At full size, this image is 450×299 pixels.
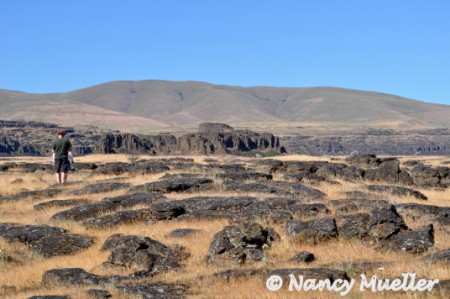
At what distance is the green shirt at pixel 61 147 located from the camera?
26.2 metres

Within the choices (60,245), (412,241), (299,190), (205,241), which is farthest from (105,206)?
(412,241)

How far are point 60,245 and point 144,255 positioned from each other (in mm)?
3464

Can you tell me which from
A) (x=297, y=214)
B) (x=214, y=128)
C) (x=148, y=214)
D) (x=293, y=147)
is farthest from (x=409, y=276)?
(x=293, y=147)

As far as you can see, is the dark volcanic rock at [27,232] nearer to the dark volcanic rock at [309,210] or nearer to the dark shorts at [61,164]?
the dark volcanic rock at [309,210]

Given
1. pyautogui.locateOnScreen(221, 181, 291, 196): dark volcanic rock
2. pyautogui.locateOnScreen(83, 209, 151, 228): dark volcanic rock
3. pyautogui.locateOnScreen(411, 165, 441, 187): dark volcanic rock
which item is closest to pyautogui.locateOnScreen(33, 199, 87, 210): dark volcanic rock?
pyautogui.locateOnScreen(83, 209, 151, 228): dark volcanic rock

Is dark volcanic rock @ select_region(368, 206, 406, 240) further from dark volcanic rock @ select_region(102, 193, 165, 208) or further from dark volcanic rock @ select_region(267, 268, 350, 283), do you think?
dark volcanic rock @ select_region(102, 193, 165, 208)

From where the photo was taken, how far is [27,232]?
684 inches

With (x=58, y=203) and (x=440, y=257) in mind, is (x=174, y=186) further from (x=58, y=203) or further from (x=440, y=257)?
(x=440, y=257)

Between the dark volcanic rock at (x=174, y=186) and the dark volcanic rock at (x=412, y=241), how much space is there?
36.9 ft

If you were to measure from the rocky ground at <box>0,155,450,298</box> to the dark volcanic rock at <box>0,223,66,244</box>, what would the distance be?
0.03 metres

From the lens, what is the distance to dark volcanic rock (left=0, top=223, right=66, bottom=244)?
17.0 m

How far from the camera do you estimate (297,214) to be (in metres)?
18.2

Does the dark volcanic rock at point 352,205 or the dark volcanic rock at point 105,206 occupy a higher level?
the dark volcanic rock at point 352,205

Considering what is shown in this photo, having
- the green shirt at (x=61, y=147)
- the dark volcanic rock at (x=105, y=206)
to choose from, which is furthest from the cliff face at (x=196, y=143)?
the dark volcanic rock at (x=105, y=206)
